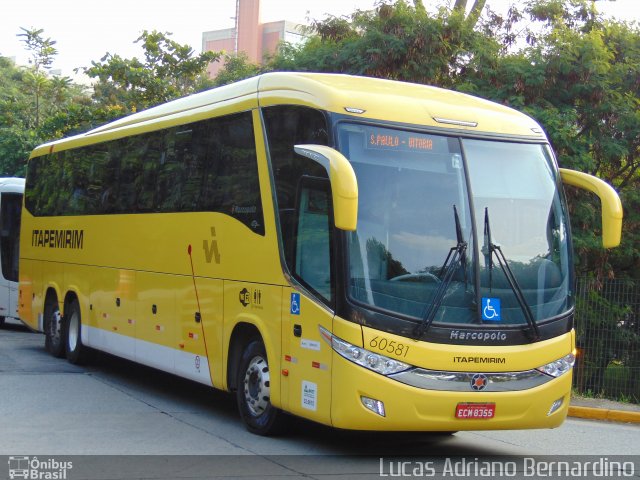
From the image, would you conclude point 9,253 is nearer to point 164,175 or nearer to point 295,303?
point 164,175

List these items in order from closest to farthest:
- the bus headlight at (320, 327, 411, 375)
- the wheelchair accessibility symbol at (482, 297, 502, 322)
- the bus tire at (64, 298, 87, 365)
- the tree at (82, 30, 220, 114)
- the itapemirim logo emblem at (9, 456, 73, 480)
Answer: the itapemirim logo emblem at (9, 456, 73, 480) < the bus headlight at (320, 327, 411, 375) < the wheelchair accessibility symbol at (482, 297, 502, 322) < the bus tire at (64, 298, 87, 365) < the tree at (82, 30, 220, 114)

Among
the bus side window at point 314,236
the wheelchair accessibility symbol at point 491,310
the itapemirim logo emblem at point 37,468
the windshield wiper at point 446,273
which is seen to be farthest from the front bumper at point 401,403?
the itapemirim logo emblem at point 37,468

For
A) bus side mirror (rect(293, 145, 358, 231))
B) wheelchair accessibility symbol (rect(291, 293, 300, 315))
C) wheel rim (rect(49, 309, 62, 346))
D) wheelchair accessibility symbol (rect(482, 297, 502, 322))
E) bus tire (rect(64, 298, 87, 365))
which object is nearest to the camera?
bus side mirror (rect(293, 145, 358, 231))

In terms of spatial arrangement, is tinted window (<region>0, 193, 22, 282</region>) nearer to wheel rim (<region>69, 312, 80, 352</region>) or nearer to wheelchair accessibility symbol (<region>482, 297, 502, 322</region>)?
wheel rim (<region>69, 312, 80, 352</region>)

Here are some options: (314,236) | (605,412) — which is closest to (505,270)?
(314,236)

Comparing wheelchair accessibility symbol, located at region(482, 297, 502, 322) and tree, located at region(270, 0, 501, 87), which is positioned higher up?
tree, located at region(270, 0, 501, 87)

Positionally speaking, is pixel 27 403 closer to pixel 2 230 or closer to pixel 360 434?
pixel 360 434

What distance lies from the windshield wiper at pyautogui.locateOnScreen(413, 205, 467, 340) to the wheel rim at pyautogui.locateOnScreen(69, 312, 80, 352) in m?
8.78

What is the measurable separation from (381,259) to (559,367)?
207 cm

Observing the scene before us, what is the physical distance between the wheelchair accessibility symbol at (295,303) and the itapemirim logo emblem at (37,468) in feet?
7.90

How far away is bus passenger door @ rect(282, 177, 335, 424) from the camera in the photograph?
28.6ft

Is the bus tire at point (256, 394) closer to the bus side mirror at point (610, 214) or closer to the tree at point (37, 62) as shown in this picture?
the bus side mirror at point (610, 214)

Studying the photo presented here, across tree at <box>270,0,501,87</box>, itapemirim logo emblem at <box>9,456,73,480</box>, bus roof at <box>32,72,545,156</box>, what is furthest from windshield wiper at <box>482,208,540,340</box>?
tree at <box>270,0,501,87</box>

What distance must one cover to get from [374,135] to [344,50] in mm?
10701
